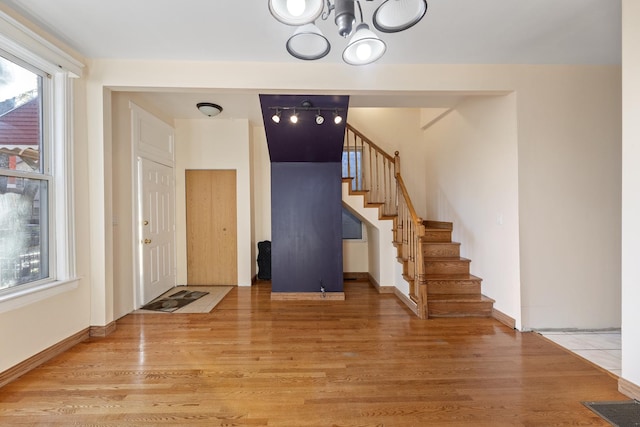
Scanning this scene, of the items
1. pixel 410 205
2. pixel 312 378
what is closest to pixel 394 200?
pixel 410 205

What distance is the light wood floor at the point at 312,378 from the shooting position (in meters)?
1.75

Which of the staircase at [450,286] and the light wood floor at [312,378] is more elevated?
the staircase at [450,286]

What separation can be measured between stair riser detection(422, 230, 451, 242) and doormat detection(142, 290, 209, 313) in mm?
3473

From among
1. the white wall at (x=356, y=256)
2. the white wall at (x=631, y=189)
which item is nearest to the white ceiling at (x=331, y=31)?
the white wall at (x=631, y=189)

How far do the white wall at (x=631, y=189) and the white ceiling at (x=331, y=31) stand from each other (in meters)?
0.43

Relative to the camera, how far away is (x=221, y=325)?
10.3ft

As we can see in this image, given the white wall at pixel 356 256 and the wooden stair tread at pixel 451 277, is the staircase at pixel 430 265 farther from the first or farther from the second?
the white wall at pixel 356 256

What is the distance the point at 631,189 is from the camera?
73.3 inches

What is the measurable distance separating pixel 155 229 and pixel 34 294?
1855 mm

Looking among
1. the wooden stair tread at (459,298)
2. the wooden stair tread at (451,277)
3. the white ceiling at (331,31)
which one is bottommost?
the wooden stair tread at (459,298)

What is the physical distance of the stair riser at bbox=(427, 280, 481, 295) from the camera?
11.5 ft

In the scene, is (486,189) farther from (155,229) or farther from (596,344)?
(155,229)

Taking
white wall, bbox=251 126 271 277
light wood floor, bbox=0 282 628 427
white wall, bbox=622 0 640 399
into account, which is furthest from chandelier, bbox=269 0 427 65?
white wall, bbox=251 126 271 277

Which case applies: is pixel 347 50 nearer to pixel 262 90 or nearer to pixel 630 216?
pixel 262 90
